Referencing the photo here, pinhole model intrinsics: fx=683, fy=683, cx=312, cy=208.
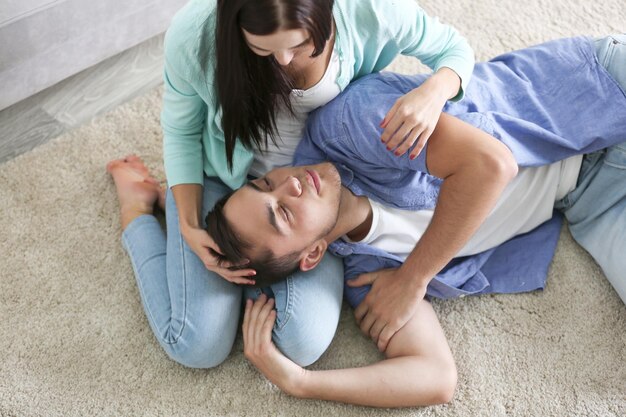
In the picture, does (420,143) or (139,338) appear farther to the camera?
(139,338)

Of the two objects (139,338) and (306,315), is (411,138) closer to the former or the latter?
(306,315)

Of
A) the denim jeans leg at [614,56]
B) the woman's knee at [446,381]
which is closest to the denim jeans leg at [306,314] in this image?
the woman's knee at [446,381]

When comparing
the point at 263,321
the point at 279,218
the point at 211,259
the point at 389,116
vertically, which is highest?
the point at 389,116

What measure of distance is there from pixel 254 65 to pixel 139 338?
62 cm

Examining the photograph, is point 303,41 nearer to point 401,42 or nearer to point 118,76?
point 401,42

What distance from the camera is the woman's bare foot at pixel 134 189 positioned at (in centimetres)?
150

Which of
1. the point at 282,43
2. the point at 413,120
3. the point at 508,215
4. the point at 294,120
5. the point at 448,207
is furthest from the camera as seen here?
the point at 508,215

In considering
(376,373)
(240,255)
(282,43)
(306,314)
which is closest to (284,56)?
(282,43)

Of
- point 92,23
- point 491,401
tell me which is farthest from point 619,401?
point 92,23

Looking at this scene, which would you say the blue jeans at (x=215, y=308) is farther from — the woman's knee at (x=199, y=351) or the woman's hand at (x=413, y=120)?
the woman's hand at (x=413, y=120)

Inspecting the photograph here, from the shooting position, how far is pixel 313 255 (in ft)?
4.22

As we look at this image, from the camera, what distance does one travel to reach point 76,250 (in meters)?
1.48

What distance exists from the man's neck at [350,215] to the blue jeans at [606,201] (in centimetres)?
48

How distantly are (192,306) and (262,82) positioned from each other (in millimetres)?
443
